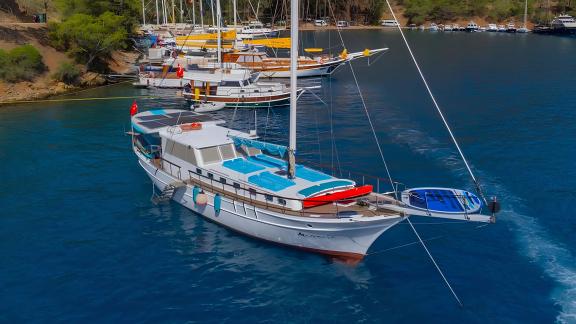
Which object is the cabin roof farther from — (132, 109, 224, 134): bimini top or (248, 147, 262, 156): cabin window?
(248, 147, 262, 156): cabin window

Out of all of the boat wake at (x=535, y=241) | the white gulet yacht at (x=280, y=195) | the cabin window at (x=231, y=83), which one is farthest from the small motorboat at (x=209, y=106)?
the boat wake at (x=535, y=241)

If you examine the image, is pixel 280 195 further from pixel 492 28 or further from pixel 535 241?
pixel 492 28

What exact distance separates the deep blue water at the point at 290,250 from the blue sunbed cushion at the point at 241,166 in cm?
410

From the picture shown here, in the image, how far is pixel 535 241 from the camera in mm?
32219

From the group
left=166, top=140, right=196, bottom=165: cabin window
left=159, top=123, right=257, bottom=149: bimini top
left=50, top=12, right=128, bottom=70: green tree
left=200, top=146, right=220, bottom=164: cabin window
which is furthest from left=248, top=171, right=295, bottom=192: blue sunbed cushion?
left=50, top=12, right=128, bottom=70: green tree

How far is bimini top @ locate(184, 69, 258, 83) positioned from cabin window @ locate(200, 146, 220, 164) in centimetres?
3575

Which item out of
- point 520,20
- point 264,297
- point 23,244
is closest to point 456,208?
point 264,297

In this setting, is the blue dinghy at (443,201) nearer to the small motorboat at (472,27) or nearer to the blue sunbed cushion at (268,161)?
the blue sunbed cushion at (268,161)

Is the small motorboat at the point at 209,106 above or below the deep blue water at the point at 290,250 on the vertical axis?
above

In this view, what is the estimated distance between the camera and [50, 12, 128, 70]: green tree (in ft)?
286

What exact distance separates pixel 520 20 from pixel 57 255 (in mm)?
201021

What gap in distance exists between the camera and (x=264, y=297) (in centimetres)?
→ 2748

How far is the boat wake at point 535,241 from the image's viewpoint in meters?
26.9

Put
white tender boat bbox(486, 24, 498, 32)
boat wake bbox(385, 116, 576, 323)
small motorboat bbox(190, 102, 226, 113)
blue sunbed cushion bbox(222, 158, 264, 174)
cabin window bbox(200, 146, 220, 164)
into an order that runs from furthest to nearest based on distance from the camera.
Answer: white tender boat bbox(486, 24, 498, 32), small motorboat bbox(190, 102, 226, 113), cabin window bbox(200, 146, 220, 164), blue sunbed cushion bbox(222, 158, 264, 174), boat wake bbox(385, 116, 576, 323)
